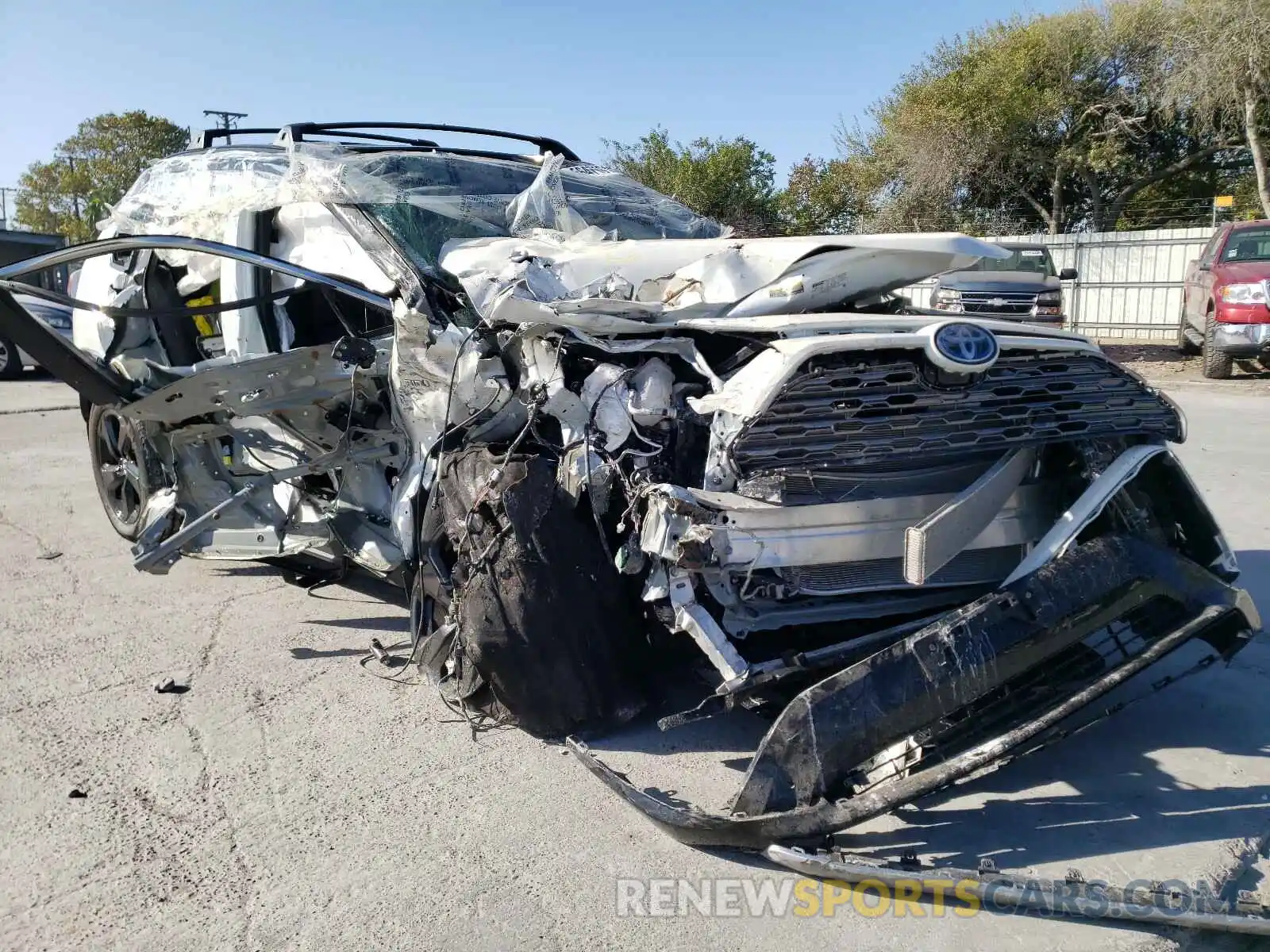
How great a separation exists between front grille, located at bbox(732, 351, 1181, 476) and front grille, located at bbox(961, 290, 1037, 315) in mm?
9433

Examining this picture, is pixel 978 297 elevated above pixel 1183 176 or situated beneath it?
situated beneath

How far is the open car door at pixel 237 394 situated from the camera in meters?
4.34

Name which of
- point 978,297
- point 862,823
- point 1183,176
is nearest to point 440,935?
point 862,823

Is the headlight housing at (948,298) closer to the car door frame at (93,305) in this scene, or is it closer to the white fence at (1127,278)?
the white fence at (1127,278)

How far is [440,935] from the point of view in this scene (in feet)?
8.34

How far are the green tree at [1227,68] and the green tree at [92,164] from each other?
36366mm

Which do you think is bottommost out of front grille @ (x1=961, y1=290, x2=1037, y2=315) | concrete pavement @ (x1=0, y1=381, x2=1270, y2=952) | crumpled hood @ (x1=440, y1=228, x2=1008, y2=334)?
concrete pavement @ (x1=0, y1=381, x2=1270, y2=952)

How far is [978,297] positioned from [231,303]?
10.1m

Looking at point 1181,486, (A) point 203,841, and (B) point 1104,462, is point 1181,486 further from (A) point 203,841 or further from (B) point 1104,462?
(A) point 203,841

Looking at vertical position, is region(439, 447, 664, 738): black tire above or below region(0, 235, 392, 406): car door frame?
below

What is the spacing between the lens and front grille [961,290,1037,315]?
12.5m

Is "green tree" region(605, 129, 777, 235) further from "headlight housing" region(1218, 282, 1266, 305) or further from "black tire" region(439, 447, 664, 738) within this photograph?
"black tire" region(439, 447, 664, 738)

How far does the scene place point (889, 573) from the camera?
10.9 feet

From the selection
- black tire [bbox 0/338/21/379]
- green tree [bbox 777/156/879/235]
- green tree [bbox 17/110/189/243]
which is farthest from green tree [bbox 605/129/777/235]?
green tree [bbox 17/110/189/243]
